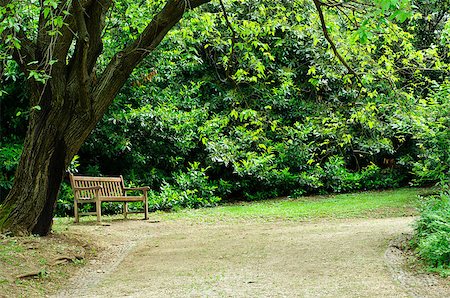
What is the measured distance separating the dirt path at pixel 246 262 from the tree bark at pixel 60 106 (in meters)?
1.28

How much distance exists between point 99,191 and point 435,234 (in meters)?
7.48

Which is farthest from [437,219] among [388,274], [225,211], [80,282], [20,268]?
[225,211]

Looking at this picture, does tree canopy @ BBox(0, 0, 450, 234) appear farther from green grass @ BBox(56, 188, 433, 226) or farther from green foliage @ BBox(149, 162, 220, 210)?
green grass @ BBox(56, 188, 433, 226)

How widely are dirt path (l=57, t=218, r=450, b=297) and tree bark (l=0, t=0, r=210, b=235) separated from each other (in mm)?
1281

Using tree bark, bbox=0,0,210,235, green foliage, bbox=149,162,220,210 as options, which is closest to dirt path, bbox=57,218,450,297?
tree bark, bbox=0,0,210,235

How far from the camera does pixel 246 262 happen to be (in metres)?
6.96

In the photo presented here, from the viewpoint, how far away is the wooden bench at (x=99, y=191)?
11.1 metres

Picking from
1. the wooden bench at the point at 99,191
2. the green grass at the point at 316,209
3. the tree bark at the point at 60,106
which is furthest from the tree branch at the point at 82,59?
the wooden bench at the point at 99,191

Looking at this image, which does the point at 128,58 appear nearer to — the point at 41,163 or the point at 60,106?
the point at 60,106

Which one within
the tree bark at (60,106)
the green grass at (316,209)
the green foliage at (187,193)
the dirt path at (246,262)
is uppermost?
the tree bark at (60,106)

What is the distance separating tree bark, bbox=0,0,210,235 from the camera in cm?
779

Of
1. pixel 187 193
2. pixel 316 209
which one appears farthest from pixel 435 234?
pixel 187 193

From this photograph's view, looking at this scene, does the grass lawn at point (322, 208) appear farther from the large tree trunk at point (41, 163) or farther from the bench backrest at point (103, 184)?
the large tree trunk at point (41, 163)

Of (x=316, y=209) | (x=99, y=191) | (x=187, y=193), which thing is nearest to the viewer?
(x=99, y=191)
